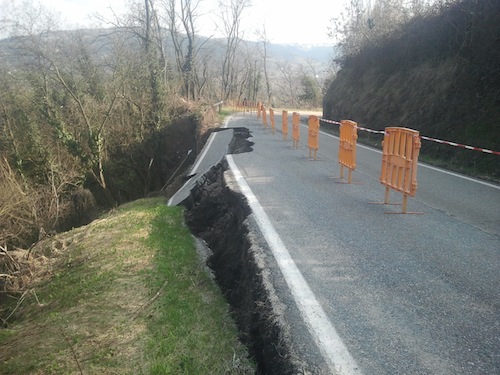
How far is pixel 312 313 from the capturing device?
3787mm

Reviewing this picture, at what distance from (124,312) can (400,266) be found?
3.34 meters

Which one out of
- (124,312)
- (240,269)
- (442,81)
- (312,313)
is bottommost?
(124,312)

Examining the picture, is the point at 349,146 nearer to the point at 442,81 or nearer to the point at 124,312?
the point at 124,312

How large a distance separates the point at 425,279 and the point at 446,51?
45.6 ft

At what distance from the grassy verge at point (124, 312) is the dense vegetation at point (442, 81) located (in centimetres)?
818

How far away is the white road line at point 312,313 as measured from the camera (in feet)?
10.2

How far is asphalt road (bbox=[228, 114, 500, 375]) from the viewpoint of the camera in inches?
128

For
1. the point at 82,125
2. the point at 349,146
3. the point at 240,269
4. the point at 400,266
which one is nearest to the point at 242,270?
the point at 240,269

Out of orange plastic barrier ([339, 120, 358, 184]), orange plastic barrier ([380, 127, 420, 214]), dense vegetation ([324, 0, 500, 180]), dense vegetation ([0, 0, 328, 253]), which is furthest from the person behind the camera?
dense vegetation ([0, 0, 328, 253])

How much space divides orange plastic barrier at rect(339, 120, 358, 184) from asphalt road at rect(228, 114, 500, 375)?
44cm

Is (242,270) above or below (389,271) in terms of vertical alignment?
below

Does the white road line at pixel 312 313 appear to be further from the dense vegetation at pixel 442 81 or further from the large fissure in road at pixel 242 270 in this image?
the dense vegetation at pixel 442 81

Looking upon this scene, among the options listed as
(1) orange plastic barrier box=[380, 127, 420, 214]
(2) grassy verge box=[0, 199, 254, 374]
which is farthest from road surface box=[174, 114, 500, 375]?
(2) grassy verge box=[0, 199, 254, 374]

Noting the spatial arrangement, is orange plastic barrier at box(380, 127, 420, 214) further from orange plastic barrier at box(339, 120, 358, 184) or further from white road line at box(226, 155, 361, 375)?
white road line at box(226, 155, 361, 375)
